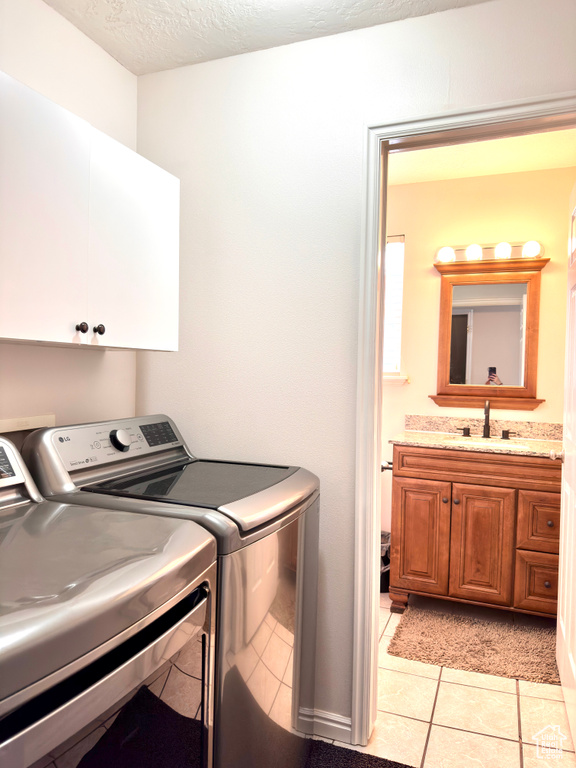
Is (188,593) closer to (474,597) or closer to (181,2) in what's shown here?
(181,2)

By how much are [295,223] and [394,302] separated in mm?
1831

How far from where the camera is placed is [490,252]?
339 cm

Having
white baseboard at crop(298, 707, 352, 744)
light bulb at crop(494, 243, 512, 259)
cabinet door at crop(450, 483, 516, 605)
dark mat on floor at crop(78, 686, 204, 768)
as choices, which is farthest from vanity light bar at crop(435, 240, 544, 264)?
dark mat on floor at crop(78, 686, 204, 768)

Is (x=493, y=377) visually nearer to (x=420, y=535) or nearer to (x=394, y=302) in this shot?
(x=394, y=302)

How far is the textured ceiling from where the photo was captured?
5.61ft

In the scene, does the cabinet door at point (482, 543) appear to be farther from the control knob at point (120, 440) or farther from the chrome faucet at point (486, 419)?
the control knob at point (120, 440)

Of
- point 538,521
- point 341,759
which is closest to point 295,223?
point 341,759

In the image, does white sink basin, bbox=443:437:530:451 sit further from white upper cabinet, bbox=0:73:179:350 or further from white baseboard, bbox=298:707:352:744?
white upper cabinet, bbox=0:73:179:350

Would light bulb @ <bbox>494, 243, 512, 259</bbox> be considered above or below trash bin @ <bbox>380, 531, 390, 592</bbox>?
above

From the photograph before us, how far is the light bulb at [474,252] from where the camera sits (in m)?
3.39

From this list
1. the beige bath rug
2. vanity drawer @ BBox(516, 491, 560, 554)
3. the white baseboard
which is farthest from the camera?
vanity drawer @ BBox(516, 491, 560, 554)

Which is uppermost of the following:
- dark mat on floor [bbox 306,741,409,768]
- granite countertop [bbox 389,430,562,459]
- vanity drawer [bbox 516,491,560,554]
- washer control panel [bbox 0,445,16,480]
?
washer control panel [bbox 0,445,16,480]

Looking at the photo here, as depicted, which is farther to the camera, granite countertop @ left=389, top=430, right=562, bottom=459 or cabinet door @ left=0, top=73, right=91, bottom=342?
granite countertop @ left=389, top=430, right=562, bottom=459

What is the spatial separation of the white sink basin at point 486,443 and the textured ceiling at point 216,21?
6.64 feet
